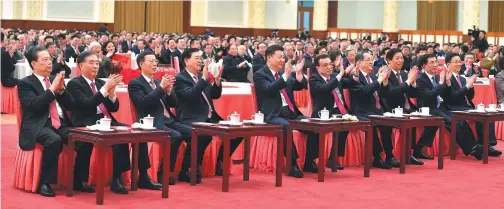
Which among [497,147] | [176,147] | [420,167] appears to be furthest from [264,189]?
[497,147]

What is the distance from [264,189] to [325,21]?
2202cm

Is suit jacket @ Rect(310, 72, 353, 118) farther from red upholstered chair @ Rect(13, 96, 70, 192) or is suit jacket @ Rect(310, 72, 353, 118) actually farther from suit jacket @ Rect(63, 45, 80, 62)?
suit jacket @ Rect(63, 45, 80, 62)

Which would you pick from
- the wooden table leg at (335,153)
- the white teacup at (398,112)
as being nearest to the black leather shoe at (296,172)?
the wooden table leg at (335,153)

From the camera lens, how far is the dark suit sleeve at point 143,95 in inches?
243

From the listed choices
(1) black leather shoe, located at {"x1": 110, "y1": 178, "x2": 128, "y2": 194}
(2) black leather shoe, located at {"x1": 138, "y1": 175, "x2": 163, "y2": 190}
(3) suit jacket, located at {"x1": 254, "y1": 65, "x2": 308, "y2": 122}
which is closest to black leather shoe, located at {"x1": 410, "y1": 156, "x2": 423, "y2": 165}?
(3) suit jacket, located at {"x1": 254, "y1": 65, "x2": 308, "y2": 122}

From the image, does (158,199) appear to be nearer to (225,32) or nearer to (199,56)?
(199,56)

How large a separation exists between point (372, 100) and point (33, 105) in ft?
11.2

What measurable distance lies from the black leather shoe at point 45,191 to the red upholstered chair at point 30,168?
43 millimetres

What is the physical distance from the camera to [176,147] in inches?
253

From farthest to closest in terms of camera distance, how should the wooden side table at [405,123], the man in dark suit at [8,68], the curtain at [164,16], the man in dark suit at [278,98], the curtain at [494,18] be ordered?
1. the curtain at [164,16]
2. the curtain at [494,18]
3. the man in dark suit at [8,68]
4. the wooden side table at [405,123]
5. the man in dark suit at [278,98]

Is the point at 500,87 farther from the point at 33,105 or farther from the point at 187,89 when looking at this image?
the point at 33,105

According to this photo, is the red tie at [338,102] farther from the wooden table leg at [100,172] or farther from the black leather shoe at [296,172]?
the wooden table leg at [100,172]

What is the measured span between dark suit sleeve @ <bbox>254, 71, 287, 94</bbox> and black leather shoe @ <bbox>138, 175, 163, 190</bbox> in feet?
4.63

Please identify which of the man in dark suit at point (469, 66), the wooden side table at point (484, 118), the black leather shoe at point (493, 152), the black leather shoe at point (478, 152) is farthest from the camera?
the man in dark suit at point (469, 66)
